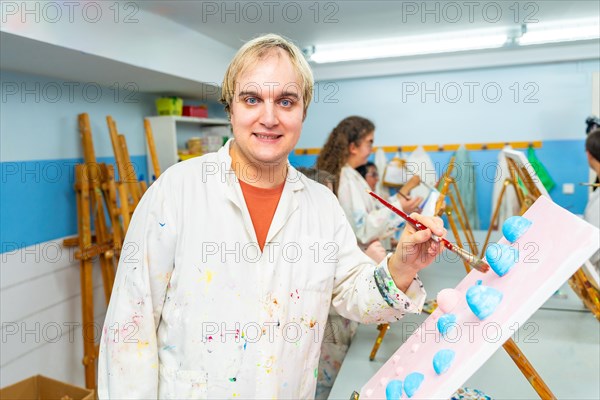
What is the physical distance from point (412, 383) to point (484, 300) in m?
0.21

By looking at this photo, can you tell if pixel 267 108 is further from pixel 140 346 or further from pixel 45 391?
pixel 45 391

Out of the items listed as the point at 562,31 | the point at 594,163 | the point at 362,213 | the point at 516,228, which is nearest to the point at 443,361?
the point at 516,228

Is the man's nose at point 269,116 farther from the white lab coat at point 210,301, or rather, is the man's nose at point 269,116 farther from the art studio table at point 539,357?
the art studio table at point 539,357

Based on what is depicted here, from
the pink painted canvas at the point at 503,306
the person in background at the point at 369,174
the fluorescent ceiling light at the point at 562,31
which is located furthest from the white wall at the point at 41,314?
the fluorescent ceiling light at the point at 562,31

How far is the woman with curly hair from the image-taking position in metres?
2.30

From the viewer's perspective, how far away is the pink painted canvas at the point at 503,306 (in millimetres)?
775

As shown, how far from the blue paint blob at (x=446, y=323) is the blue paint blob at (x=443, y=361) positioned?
0.12m

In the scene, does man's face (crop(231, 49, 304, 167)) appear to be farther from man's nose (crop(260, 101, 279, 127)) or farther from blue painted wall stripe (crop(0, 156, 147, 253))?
blue painted wall stripe (crop(0, 156, 147, 253))

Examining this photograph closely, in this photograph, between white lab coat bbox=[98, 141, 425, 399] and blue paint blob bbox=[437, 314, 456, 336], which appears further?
white lab coat bbox=[98, 141, 425, 399]

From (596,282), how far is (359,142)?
1.33 meters

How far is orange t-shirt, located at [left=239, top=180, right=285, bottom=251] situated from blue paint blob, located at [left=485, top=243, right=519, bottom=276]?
550mm

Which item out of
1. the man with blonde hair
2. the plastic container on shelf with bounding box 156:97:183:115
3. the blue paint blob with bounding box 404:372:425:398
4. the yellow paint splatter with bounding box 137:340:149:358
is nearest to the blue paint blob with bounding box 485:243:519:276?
the man with blonde hair

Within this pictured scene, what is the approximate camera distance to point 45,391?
2207 millimetres

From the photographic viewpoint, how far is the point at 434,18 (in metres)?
3.12
